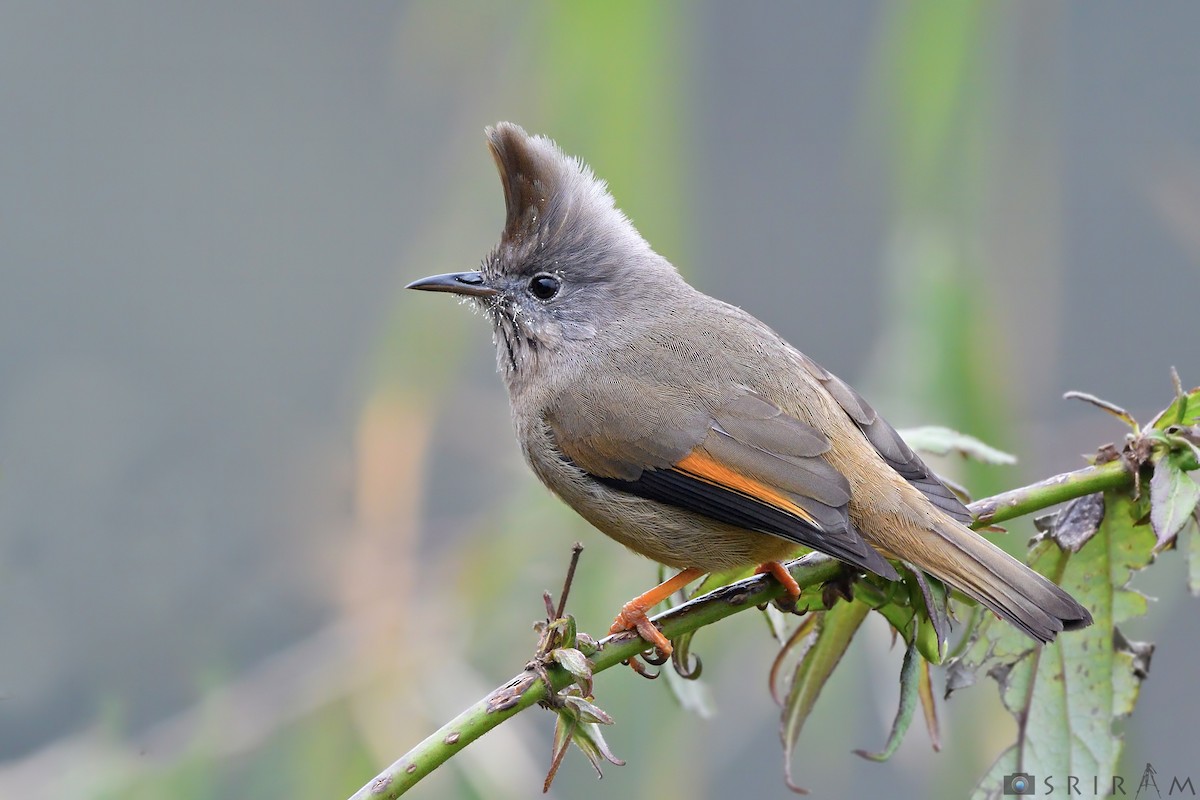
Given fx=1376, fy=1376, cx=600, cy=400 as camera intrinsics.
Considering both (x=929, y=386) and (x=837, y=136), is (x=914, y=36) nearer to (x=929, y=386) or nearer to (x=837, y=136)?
(x=929, y=386)

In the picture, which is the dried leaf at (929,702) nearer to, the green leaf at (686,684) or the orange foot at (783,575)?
the orange foot at (783,575)

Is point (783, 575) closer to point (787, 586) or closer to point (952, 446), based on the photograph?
point (787, 586)

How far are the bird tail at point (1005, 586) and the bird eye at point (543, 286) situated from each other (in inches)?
56.2

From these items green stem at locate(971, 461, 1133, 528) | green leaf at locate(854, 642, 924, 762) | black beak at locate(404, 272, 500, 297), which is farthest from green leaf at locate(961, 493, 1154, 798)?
black beak at locate(404, 272, 500, 297)

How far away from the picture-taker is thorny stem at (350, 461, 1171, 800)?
6.22 ft

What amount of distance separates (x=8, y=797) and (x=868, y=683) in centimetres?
299

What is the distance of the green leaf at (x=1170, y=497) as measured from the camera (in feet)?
6.88

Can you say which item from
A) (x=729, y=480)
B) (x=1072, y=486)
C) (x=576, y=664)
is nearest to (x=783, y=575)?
(x=729, y=480)

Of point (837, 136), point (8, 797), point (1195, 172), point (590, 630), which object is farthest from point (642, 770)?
point (837, 136)

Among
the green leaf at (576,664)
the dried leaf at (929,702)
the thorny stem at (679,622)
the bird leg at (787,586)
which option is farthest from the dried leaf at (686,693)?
the green leaf at (576,664)

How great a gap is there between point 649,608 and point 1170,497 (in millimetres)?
1175

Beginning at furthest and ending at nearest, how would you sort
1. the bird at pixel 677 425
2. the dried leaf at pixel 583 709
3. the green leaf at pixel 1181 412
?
the bird at pixel 677 425
the green leaf at pixel 1181 412
the dried leaf at pixel 583 709

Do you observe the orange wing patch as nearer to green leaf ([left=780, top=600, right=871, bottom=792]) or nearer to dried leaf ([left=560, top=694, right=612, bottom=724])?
green leaf ([left=780, top=600, right=871, bottom=792])

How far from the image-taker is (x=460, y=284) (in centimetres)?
376
